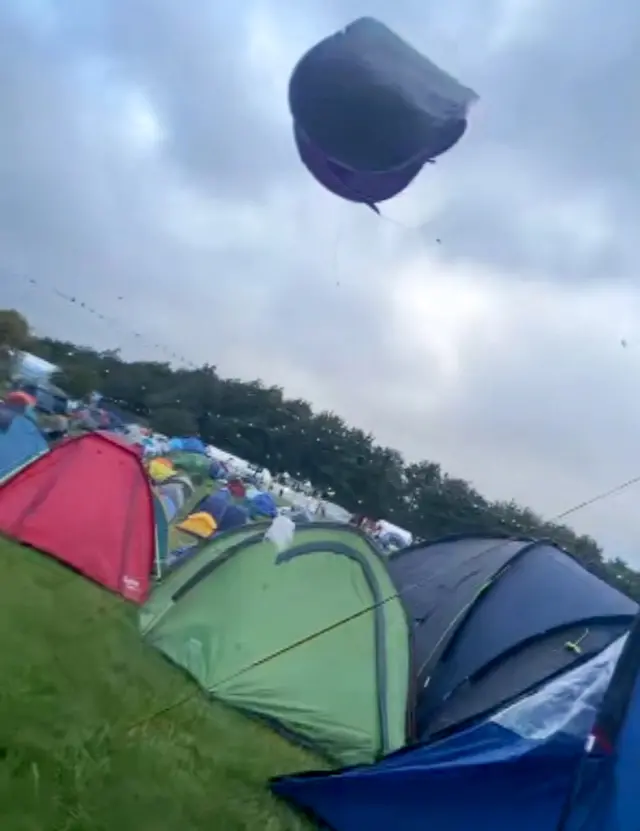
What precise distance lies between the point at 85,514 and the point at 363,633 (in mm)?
3103

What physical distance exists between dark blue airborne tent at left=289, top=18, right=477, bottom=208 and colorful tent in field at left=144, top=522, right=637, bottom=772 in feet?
7.24

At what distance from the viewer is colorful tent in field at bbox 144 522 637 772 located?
476 centimetres

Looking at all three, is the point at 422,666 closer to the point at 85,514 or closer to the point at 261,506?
the point at 85,514

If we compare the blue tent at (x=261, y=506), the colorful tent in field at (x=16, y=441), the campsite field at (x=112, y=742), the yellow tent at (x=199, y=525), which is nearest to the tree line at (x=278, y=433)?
the blue tent at (x=261, y=506)

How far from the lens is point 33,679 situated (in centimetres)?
382

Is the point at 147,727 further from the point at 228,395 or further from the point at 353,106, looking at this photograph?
the point at 228,395

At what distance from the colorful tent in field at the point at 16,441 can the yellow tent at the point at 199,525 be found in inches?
112

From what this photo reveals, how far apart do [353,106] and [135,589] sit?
4.61 metres

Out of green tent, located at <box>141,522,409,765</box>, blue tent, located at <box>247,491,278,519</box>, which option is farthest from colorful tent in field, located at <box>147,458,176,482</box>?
green tent, located at <box>141,522,409,765</box>

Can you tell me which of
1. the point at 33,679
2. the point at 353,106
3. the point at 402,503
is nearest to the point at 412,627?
the point at 33,679

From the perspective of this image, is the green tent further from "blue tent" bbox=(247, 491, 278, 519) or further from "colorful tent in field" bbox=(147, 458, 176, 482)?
"blue tent" bbox=(247, 491, 278, 519)

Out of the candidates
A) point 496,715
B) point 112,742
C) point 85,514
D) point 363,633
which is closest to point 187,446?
point 85,514

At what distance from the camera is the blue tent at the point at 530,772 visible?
9.84 ft

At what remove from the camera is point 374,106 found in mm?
3152
